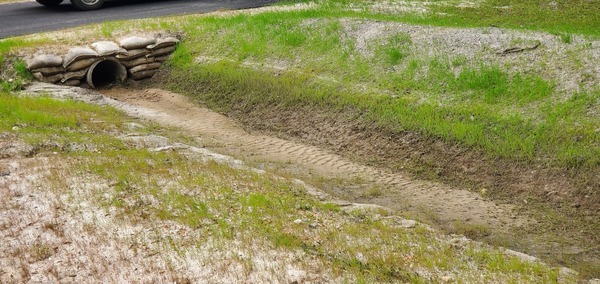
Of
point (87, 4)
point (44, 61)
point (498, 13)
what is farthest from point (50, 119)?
point (498, 13)

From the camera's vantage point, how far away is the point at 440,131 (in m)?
10.9

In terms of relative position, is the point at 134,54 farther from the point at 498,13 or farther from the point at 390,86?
the point at 498,13

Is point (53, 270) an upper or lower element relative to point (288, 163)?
upper

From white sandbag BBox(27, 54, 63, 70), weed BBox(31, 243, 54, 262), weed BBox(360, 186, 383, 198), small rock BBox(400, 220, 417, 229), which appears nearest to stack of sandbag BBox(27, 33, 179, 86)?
white sandbag BBox(27, 54, 63, 70)

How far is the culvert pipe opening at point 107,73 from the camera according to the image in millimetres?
15727

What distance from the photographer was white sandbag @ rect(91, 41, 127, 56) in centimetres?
1505

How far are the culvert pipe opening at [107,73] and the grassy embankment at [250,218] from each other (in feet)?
16.2

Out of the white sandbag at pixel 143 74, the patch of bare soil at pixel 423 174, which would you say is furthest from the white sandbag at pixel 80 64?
the patch of bare soil at pixel 423 174

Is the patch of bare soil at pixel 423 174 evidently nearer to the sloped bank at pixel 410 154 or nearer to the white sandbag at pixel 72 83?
the sloped bank at pixel 410 154

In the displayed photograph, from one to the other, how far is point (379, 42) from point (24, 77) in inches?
288

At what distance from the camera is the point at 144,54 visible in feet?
52.0

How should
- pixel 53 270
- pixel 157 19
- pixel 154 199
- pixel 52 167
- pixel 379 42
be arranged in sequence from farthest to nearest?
pixel 157 19 → pixel 379 42 → pixel 52 167 → pixel 154 199 → pixel 53 270

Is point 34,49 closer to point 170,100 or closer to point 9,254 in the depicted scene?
point 170,100

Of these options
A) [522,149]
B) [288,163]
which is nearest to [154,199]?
[288,163]
